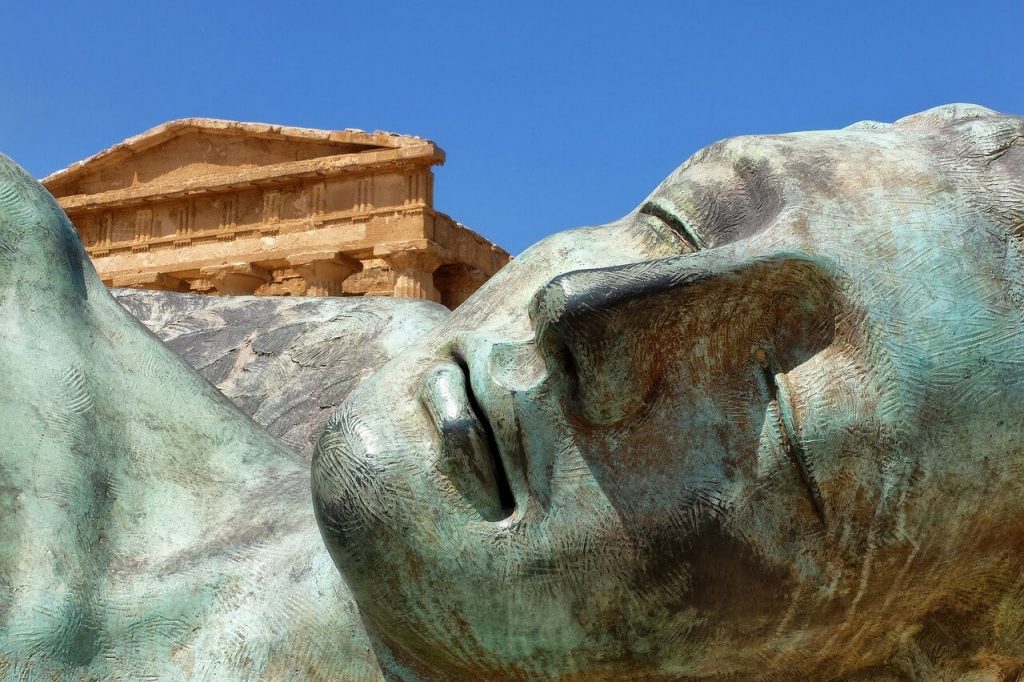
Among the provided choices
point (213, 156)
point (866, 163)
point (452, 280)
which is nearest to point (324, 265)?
point (452, 280)

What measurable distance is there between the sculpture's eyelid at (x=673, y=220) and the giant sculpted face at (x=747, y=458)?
0.17ft

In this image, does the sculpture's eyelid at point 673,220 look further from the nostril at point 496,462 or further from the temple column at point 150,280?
the temple column at point 150,280

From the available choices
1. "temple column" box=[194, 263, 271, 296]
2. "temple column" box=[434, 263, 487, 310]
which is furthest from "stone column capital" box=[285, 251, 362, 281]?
"temple column" box=[434, 263, 487, 310]

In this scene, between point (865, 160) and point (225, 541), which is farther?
point (225, 541)

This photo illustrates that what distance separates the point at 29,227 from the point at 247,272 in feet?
61.4

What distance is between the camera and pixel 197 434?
1.30 m

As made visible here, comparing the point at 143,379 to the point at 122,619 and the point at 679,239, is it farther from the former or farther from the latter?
the point at 679,239

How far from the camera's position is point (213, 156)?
68.1 feet

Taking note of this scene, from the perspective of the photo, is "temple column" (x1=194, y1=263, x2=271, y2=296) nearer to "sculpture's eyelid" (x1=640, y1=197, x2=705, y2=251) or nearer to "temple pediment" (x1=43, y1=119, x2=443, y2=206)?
"temple pediment" (x1=43, y1=119, x2=443, y2=206)

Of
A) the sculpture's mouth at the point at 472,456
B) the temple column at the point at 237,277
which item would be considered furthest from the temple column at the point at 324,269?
the sculpture's mouth at the point at 472,456

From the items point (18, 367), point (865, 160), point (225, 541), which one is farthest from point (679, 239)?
point (18, 367)

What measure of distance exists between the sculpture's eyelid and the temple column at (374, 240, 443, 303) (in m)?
16.8

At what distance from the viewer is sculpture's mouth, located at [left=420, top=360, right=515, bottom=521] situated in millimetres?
917

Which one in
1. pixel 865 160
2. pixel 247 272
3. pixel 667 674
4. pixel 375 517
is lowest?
pixel 667 674
